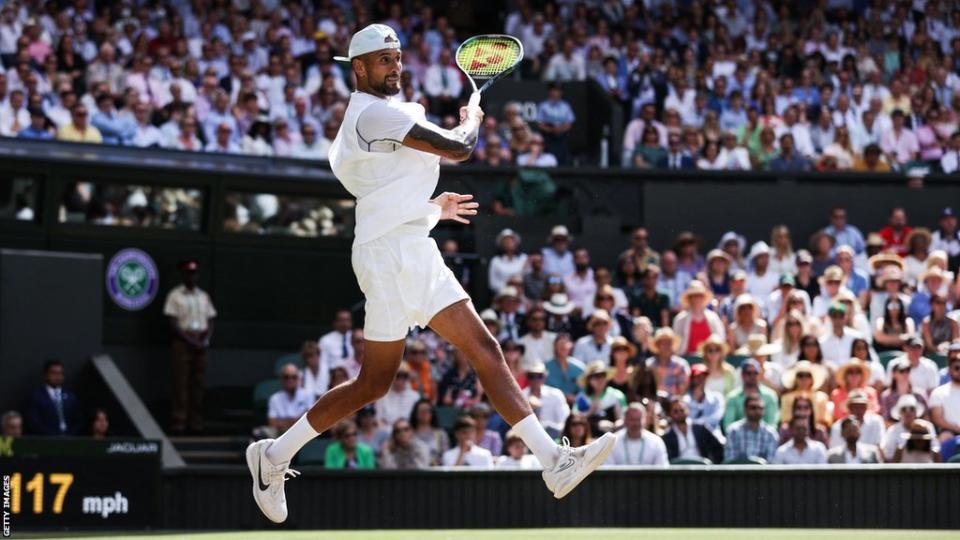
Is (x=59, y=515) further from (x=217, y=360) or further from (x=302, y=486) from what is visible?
(x=217, y=360)

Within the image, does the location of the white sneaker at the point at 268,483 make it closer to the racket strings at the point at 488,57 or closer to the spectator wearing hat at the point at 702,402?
the racket strings at the point at 488,57

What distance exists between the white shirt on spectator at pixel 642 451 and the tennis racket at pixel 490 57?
433 cm

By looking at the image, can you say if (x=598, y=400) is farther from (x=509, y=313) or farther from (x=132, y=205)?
(x=132, y=205)

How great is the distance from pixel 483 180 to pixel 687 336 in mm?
3465

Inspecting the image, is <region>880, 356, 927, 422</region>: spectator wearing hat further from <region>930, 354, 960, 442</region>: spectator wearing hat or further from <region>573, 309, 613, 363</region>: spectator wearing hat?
<region>573, 309, 613, 363</region>: spectator wearing hat

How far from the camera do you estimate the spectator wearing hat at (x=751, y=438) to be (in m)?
11.7

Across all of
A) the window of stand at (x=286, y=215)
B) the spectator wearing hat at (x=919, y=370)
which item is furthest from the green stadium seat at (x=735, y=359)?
the window of stand at (x=286, y=215)

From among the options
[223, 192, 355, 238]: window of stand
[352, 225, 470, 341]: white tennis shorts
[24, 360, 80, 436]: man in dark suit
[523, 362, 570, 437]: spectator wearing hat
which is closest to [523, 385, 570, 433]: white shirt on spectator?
[523, 362, 570, 437]: spectator wearing hat

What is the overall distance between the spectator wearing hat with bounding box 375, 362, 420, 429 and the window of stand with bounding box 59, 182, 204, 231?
3.94 m

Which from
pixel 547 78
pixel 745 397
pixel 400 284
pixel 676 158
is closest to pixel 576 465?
pixel 400 284

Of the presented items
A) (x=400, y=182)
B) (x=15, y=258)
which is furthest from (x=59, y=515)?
(x=400, y=182)

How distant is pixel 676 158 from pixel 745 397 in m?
5.77

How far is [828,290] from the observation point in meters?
14.7

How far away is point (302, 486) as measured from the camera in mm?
11016
